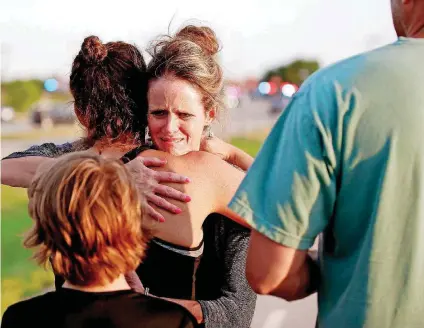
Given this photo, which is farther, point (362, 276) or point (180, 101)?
point (180, 101)

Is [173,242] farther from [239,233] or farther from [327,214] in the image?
[327,214]

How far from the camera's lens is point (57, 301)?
6.59ft

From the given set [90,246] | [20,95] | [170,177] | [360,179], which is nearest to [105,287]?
[90,246]

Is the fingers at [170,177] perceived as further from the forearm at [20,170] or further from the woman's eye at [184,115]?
the forearm at [20,170]

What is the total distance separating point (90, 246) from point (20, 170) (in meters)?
0.99

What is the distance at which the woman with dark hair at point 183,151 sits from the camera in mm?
2424

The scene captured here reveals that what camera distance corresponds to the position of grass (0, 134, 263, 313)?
7668 mm

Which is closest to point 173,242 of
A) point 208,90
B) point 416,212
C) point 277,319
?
point 208,90

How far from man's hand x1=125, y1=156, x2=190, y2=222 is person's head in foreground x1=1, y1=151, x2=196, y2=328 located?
0.32 m

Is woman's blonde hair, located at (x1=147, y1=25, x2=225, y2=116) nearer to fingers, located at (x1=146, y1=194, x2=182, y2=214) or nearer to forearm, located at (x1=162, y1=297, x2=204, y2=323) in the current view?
fingers, located at (x1=146, y1=194, x2=182, y2=214)

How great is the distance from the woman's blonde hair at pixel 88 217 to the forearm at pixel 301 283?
0.42 m

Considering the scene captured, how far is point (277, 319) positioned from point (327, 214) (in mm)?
5373

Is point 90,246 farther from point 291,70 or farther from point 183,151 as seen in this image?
point 291,70

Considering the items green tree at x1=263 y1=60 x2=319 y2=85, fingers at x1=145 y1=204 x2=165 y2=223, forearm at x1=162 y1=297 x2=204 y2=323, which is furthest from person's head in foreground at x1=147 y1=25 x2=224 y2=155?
green tree at x1=263 y1=60 x2=319 y2=85
